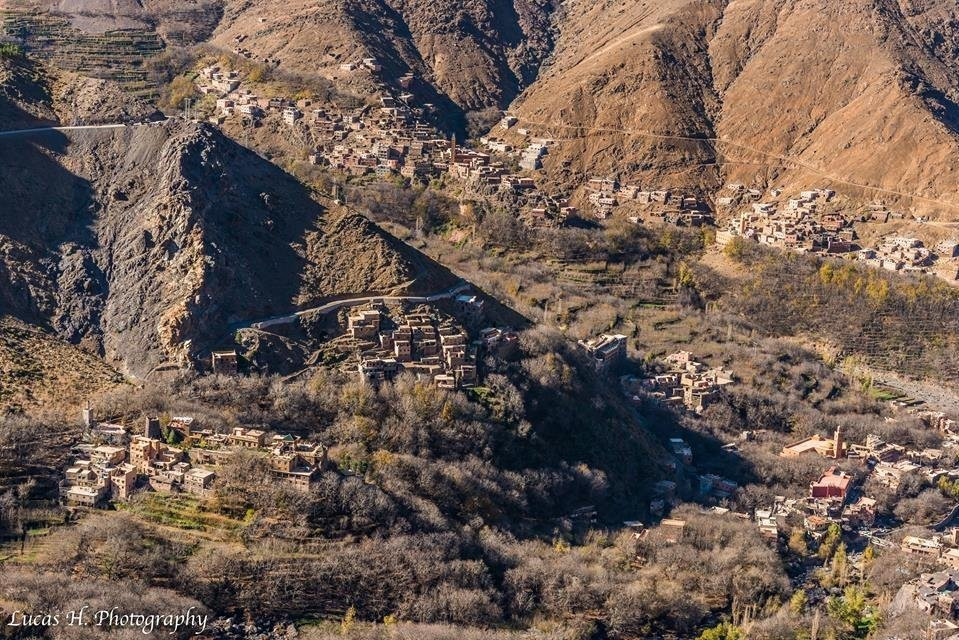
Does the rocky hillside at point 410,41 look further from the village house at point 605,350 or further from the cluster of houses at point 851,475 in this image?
the cluster of houses at point 851,475

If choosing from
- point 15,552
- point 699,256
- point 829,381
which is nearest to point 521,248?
point 699,256

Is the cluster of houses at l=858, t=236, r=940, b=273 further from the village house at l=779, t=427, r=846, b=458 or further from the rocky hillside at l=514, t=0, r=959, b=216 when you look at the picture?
the village house at l=779, t=427, r=846, b=458

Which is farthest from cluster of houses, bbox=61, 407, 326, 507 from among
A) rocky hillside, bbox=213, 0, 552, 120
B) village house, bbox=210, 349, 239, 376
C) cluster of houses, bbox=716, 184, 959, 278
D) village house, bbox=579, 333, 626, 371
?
rocky hillside, bbox=213, 0, 552, 120

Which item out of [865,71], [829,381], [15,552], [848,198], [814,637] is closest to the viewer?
[15,552]

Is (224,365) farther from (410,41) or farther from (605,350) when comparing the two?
(410,41)

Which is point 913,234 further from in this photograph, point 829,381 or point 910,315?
point 829,381

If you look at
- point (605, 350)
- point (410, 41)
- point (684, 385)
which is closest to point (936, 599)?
point (684, 385)

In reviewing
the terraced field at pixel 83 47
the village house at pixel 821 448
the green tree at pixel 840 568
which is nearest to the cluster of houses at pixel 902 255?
the village house at pixel 821 448
